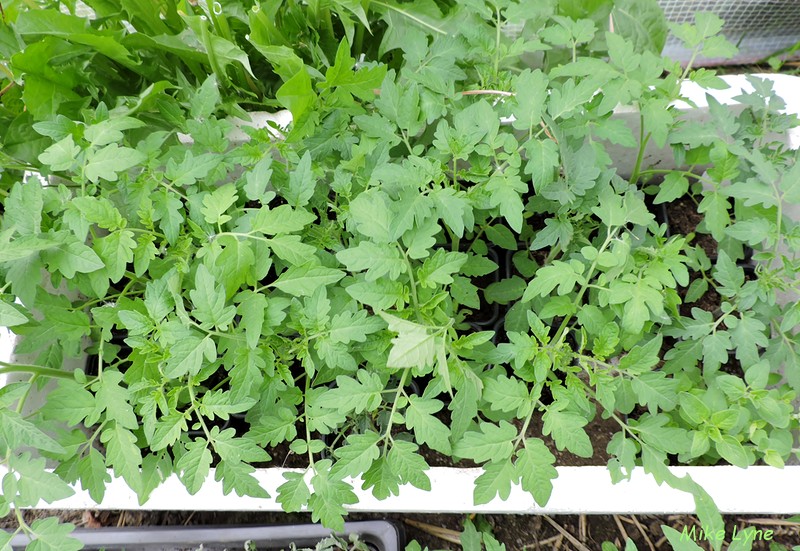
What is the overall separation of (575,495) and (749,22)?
67.4 inches

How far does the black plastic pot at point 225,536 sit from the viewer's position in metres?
1.14

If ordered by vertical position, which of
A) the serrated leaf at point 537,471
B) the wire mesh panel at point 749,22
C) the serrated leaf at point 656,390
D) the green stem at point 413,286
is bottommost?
the serrated leaf at point 537,471

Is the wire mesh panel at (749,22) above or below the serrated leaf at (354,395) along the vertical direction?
above

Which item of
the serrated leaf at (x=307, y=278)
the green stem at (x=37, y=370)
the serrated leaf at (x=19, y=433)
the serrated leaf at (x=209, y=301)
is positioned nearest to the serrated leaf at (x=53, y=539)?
the serrated leaf at (x=19, y=433)

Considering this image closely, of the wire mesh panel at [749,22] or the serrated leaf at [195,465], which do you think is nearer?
the serrated leaf at [195,465]

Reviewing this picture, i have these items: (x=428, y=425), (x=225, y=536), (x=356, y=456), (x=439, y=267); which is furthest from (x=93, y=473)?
(x=439, y=267)

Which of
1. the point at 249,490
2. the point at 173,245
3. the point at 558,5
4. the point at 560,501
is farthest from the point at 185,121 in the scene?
the point at 560,501

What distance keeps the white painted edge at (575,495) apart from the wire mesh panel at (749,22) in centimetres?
132

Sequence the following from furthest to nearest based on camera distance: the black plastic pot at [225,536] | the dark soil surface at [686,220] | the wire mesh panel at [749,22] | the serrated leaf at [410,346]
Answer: the wire mesh panel at [749,22] < the dark soil surface at [686,220] < the black plastic pot at [225,536] < the serrated leaf at [410,346]

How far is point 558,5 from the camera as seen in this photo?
130cm

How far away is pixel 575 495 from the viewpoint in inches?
39.8

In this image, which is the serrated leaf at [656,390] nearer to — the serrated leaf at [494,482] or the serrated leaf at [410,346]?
the serrated leaf at [494,482]

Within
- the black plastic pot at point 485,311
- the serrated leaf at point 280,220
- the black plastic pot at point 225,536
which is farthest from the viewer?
the black plastic pot at point 485,311

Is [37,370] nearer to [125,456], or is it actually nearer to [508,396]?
[125,456]
